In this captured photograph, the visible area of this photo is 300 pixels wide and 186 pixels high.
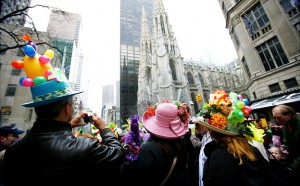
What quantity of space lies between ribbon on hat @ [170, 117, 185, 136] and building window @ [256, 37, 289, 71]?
13.8m

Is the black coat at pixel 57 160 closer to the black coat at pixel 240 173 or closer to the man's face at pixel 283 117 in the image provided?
the black coat at pixel 240 173

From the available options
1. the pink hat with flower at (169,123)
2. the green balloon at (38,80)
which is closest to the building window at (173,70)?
the pink hat with flower at (169,123)

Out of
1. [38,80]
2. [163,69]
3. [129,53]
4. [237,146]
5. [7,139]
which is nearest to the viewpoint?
[38,80]

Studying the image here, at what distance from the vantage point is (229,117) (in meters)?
2.12

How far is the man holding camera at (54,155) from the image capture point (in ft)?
3.67

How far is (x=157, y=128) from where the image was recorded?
209 centimetres

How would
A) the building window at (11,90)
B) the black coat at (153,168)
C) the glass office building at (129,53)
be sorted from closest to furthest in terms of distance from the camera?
the black coat at (153,168) < the building window at (11,90) < the glass office building at (129,53)

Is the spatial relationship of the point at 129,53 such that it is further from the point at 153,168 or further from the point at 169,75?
the point at 153,168

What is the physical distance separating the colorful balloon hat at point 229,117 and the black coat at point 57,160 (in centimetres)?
158

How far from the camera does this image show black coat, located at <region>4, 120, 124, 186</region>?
3.65ft

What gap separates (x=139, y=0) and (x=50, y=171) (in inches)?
3239

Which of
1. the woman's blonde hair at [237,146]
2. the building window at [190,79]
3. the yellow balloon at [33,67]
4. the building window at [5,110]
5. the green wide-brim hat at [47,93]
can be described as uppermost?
the building window at [190,79]

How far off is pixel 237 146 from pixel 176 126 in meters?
0.87

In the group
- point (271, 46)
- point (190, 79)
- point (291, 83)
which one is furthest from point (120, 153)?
point (190, 79)
